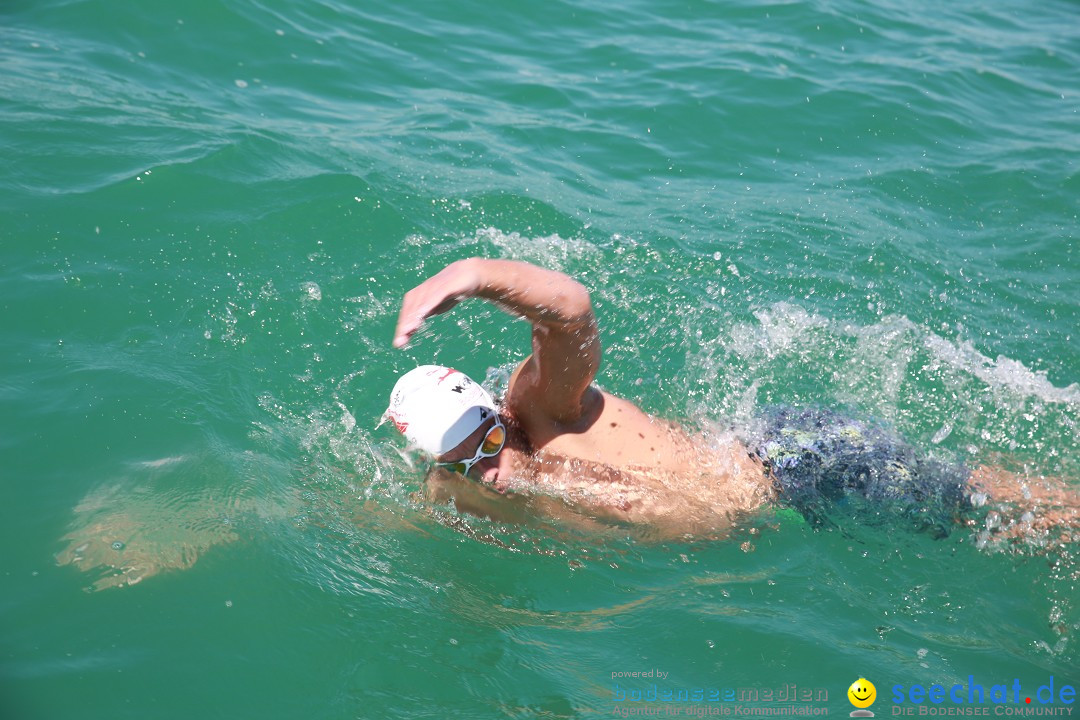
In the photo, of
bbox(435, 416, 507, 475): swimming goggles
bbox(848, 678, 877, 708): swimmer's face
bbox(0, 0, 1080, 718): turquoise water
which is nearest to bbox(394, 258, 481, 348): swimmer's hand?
bbox(435, 416, 507, 475): swimming goggles

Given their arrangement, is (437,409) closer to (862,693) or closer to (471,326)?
(471,326)

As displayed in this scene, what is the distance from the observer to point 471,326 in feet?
22.5

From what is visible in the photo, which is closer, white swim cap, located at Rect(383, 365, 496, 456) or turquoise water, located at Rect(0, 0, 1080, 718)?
turquoise water, located at Rect(0, 0, 1080, 718)

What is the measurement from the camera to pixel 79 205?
7.07m

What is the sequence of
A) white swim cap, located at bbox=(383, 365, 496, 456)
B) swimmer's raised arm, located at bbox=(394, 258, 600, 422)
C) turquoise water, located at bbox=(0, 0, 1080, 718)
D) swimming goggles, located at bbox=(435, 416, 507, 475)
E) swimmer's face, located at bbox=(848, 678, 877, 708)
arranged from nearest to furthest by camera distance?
swimmer's raised arm, located at bbox=(394, 258, 600, 422)
swimmer's face, located at bbox=(848, 678, 877, 708)
turquoise water, located at bbox=(0, 0, 1080, 718)
white swim cap, located at bbox=(383, 365, 496, 456)
swimming goggles, located at bbox=(435, 416, 507, 475)

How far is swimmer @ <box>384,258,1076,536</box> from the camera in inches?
181

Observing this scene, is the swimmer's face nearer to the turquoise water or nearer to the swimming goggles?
the turquoise water

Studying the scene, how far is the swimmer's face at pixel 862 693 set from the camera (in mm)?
4285

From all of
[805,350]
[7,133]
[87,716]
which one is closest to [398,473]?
[87,716]

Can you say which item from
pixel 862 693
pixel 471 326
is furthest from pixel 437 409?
pixel 862 693

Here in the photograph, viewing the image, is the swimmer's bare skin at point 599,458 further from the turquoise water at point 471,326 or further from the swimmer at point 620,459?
the turquoise water at point 471,326

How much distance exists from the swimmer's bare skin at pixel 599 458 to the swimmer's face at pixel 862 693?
1111mm

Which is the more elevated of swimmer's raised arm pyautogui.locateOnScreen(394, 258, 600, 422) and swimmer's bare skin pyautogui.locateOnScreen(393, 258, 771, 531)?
swimmer's raised arm pyautogui.locateOnScreen(394, 258, 600, 422)

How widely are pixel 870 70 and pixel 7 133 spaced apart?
9.52 metres
